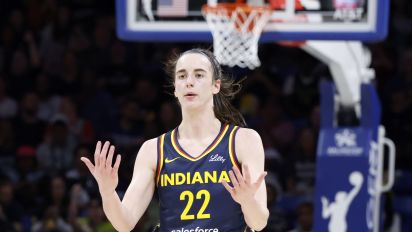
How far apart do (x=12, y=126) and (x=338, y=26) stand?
19.9 feet

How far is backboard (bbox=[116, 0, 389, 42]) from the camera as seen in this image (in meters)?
7.31

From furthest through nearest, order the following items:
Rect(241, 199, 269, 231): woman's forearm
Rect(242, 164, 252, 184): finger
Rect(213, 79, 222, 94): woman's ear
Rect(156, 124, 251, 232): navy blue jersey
A: 1. Rect(213, 79, 222, 94): woman's ear
2. Rect(156, 124, 251, 232): navy blue jersey
3. Rect(241, 199, 269, 231): woman's forearm
4. Rect(242, 164, 252, 184): finger

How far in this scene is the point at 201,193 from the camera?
4758 millimetres

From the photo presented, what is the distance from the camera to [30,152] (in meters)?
11.7

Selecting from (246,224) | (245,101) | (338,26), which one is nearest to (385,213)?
(245,101)

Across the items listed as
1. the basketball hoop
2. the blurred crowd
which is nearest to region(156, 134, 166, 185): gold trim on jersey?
the basketball hoop

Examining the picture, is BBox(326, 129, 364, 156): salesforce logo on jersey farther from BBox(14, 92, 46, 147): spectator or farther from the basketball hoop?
BBox(14, 92, 46, 147): spectator

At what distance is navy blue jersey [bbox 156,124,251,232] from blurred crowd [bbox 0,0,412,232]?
5401mm

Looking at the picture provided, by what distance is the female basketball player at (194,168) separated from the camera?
471 centimetres

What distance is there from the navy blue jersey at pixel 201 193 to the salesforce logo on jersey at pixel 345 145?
364 centimetres

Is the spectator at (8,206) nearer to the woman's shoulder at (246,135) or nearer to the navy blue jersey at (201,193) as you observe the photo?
the navy blue jersey at (201,193)

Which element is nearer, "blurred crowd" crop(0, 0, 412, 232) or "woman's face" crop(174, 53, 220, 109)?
"woman's face" crop(174, 53, 220, 109)

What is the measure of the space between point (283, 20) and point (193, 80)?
2.81 m

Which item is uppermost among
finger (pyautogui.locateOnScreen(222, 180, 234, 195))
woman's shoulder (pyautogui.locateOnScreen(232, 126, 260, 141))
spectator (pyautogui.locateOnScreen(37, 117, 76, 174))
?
woman's shoulder (pyautogui.locateOnScreen(232, 126, 260, 141))
